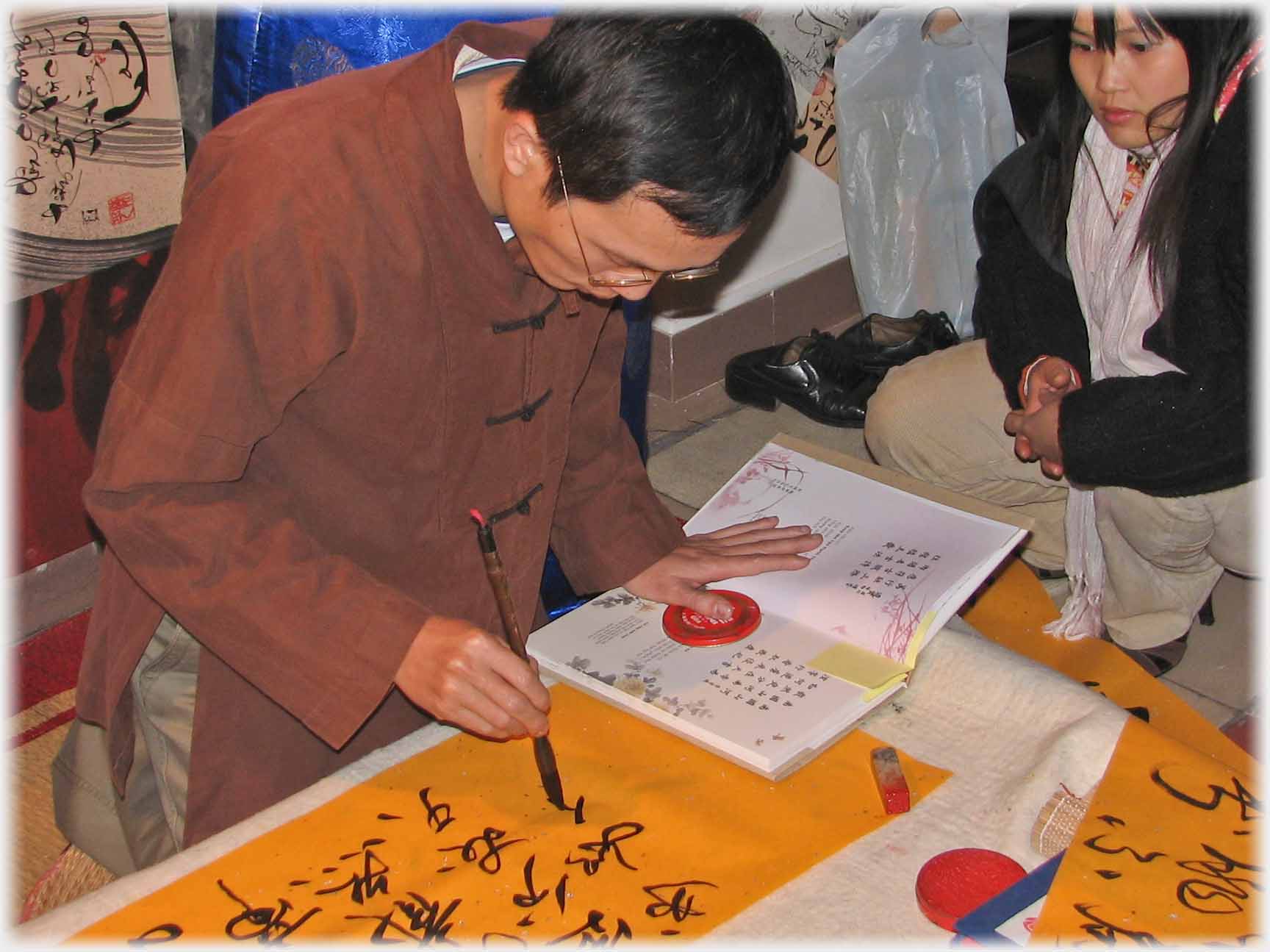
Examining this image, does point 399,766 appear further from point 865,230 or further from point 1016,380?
point 865,230

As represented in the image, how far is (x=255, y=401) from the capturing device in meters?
1.21

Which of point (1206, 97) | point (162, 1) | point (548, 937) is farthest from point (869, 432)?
point (548, 937)

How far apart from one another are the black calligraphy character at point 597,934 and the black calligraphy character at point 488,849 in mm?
92

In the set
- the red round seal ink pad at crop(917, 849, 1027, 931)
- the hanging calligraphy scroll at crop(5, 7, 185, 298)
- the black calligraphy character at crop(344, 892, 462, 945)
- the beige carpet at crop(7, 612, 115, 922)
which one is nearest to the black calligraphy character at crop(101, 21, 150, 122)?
the hanging calligraphy scroll at crop(5, 7, 185, 298)

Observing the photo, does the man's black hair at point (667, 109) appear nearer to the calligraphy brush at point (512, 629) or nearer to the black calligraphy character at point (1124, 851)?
the calligraphy brush at point (512, 629)

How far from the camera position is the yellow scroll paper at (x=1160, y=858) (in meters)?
1.03

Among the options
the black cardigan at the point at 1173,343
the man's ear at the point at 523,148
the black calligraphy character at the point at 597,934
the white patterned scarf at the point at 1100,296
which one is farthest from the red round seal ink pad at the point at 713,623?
the black cardigan at the point at 1173,343

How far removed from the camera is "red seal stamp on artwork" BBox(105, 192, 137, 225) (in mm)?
2336

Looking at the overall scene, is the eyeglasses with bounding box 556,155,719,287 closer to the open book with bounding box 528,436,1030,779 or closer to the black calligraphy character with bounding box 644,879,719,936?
the open book with bounding box 528,436,1030,779

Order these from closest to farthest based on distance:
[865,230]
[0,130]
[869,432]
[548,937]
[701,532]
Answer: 1. [548,937]
2. [701,532]
3. [0,130]
4. [869,432]
5. [865,230]

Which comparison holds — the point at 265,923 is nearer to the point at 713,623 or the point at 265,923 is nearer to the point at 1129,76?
the point at 713,623

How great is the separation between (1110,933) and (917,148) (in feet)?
7.69

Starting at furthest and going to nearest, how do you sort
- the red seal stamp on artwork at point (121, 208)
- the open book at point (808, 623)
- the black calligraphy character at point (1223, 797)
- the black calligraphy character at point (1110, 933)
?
the red seal stamp on artwork at point (121, 208)
the open book at point (808, 623)
the black calligraphy character at point (1223, 797)
the black calligraphy character at point (1110, 933)

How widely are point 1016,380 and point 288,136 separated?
134 centimetres
